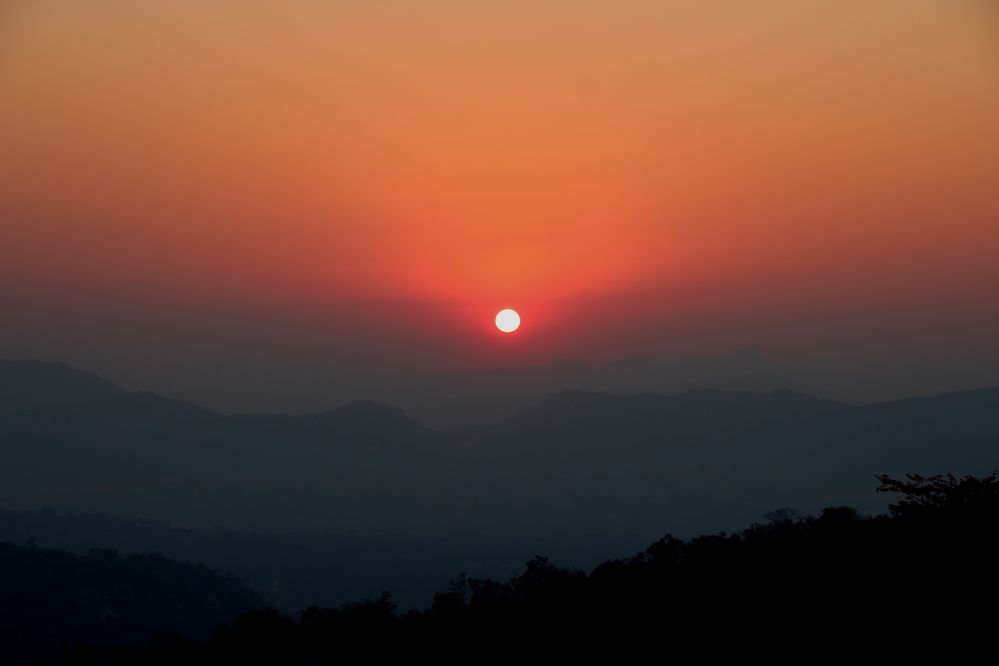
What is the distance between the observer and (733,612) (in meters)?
44.5

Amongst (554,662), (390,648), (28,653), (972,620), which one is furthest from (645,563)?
(28,653)

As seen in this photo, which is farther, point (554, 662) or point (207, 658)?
point (207, 658)

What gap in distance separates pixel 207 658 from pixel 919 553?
147 ft

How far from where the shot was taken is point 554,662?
160ft

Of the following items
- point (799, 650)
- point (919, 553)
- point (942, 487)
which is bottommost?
point (799, 650)

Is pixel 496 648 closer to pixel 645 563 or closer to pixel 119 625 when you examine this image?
pixel 645 563

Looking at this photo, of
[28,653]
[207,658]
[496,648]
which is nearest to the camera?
[496,648]

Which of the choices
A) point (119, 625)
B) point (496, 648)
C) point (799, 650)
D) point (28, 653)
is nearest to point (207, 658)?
point (496, 648)

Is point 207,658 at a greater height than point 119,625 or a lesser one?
lesser

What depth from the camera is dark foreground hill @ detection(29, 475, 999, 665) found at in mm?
36219

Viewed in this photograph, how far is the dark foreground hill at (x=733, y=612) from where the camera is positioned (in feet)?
119

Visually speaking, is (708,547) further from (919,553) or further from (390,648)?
(919,553)

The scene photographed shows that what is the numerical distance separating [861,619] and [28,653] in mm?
163316

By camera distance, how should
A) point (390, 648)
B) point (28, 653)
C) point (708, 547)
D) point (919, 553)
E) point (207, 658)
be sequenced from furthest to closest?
point (28, 653) < point (708, 547) < point (207, 658) < point (390, 648) < point (919, 553)
